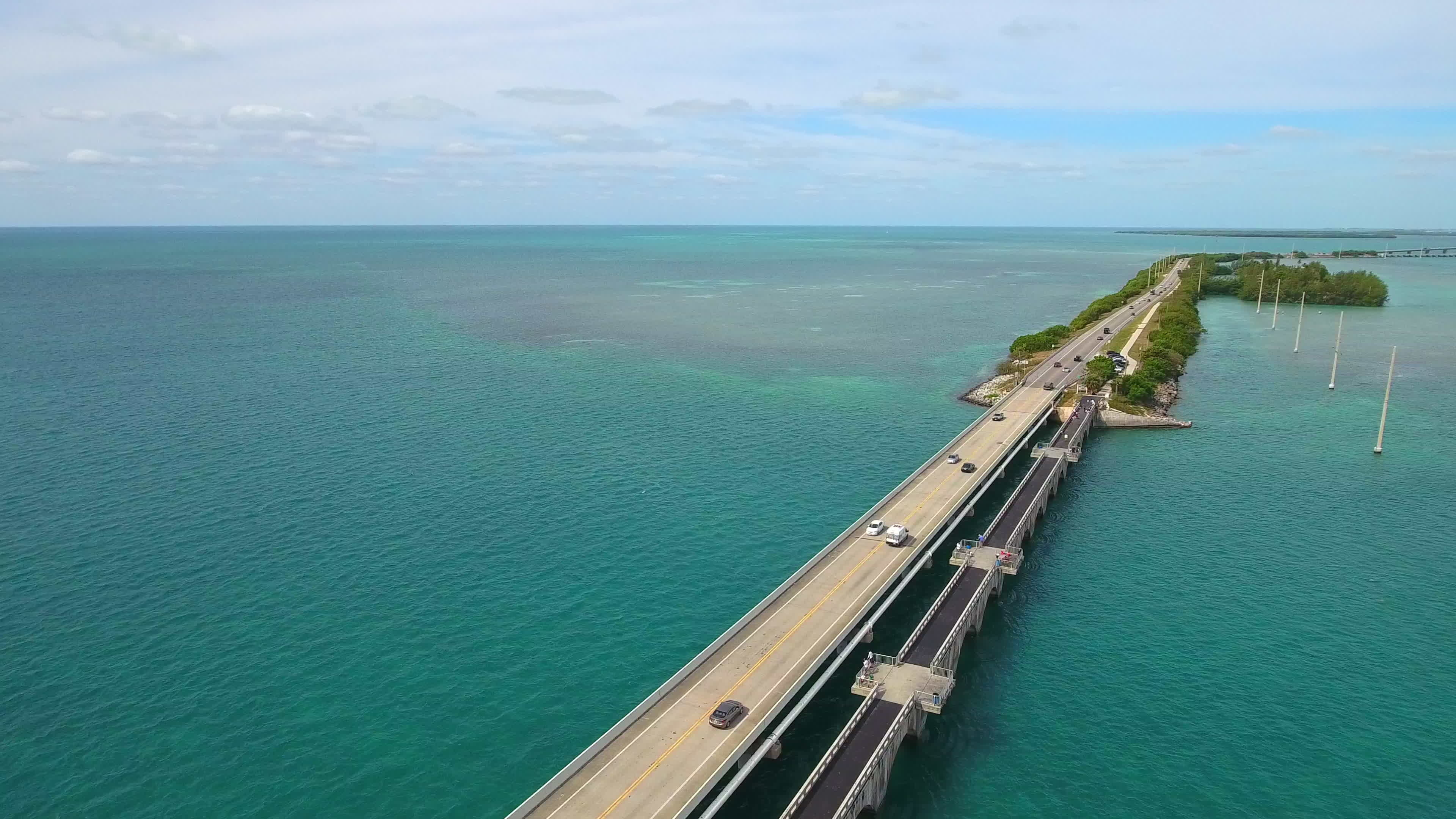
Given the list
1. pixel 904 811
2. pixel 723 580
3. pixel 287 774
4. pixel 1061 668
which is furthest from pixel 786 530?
pixel 287 774

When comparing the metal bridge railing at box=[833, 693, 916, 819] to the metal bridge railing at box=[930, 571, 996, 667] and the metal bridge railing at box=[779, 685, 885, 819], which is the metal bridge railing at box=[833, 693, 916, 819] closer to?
the metal bridge railing at box=[779, 685, 885, 819]

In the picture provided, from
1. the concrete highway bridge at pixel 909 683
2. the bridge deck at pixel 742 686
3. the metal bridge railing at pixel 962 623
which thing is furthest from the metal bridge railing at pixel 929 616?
the bridge deck at pixel 742 686

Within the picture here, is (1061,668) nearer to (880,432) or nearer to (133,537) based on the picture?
(880,432)

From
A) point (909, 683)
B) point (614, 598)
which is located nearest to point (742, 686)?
point (909, 683)

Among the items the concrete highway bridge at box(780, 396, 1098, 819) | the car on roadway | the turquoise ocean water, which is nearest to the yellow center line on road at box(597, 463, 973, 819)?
the car on roadway

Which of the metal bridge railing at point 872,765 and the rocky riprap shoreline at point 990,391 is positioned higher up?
the rocky riprap shoreline at point 990,391

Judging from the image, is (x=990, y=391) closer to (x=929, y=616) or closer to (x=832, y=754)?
(x=929, y=616)

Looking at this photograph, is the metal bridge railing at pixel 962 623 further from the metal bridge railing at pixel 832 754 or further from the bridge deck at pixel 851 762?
the bridge deck at pixel 851 762
